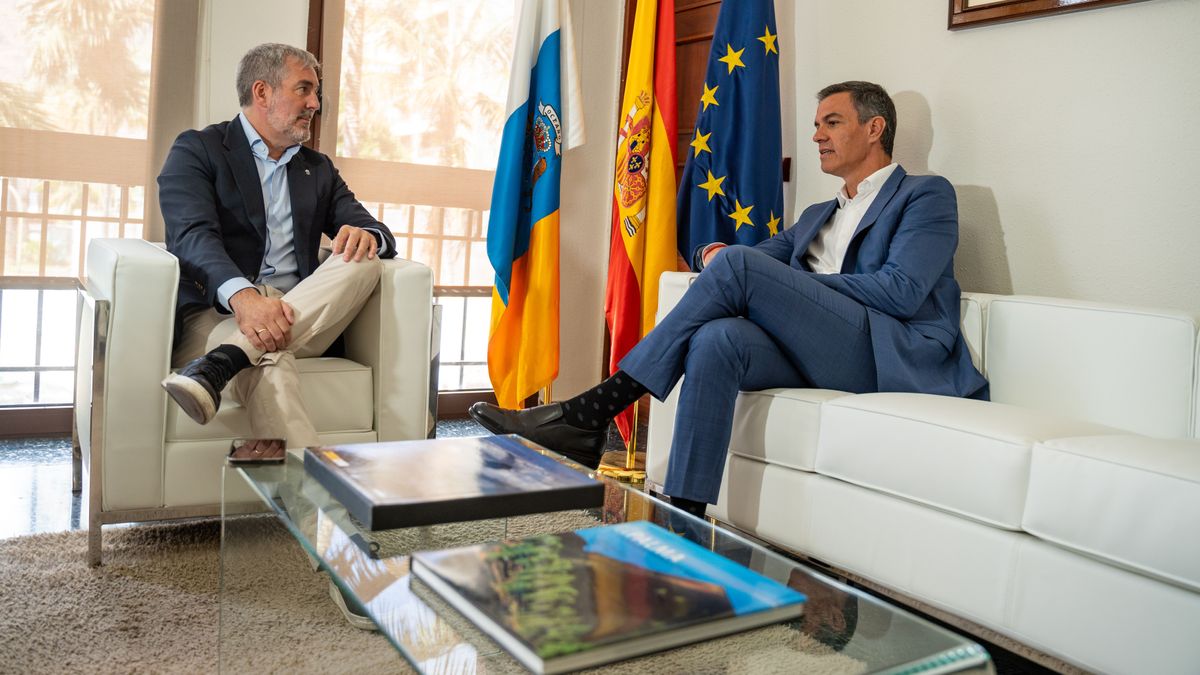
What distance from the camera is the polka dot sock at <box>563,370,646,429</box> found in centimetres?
232

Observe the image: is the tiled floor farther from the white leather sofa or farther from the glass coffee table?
the white leather sofa

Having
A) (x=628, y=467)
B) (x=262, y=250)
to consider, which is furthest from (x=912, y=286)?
(x=262, y=250)

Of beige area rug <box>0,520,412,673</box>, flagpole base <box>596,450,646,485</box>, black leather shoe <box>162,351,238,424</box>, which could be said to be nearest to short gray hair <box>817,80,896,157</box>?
flagpole base <box>596,450,646,485</box>

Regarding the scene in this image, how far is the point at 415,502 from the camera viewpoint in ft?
3.77

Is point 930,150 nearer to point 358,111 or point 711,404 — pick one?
point 711,404

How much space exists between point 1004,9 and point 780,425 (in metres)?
Answer: 1.44

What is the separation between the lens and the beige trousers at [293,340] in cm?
209

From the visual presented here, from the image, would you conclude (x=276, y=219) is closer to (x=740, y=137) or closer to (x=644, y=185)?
(x=644, y=185)

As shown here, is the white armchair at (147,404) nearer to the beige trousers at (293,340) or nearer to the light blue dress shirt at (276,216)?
the beige trousers at (293,340)

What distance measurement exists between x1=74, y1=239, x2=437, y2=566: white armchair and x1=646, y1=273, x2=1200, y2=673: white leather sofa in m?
0.92

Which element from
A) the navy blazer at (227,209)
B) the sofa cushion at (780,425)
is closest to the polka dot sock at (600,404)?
the sofa cushion at (780,425)

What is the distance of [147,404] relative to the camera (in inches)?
82.2

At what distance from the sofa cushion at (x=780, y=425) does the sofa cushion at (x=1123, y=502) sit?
526 mm

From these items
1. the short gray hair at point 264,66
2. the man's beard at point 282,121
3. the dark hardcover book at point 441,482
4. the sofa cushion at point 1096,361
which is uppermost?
the short gray hair at point 264,66
